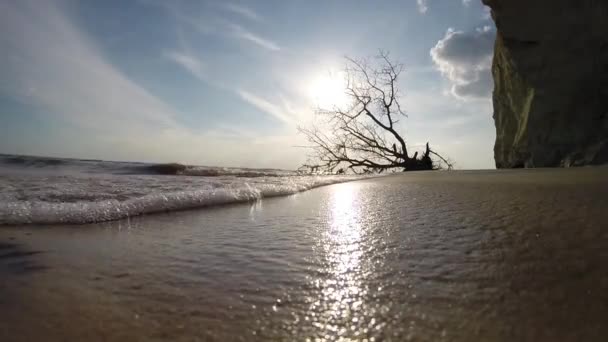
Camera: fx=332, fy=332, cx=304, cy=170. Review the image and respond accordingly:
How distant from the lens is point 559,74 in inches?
229

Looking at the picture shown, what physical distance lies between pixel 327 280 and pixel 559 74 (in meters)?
7.06

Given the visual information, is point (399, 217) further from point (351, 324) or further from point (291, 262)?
point (351, 324)

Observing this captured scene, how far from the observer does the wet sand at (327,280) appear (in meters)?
0.50

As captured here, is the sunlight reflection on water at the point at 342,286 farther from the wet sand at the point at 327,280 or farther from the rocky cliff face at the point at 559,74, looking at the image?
the rocky cliff face at the point at 559,74

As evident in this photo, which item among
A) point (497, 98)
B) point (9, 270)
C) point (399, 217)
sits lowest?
point (9, 270)

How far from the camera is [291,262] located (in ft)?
2.68

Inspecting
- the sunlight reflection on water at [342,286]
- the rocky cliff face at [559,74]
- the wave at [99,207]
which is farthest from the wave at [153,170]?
the sunlight reflection on water at [342,286]

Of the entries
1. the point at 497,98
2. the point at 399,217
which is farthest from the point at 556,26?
the point at 399,217

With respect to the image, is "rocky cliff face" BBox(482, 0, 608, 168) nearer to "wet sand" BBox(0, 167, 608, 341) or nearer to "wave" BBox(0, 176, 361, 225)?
"wet sand" BBox(0, 167, 608, 341)

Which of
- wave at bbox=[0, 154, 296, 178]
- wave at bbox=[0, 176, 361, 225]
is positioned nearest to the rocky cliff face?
wave at bbox=[0, 154, 296, 178]

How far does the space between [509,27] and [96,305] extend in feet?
25.2

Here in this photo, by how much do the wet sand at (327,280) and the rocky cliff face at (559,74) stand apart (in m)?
5.55

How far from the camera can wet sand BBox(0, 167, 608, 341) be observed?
496mm

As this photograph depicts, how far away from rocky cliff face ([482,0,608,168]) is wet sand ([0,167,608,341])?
18.2 feet
